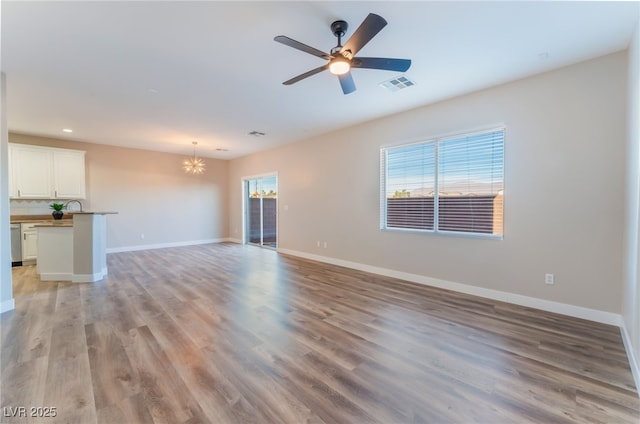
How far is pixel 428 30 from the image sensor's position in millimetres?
2516

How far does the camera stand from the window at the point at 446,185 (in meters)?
3.76

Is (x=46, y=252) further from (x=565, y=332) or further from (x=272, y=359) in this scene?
(x=565, y=332)

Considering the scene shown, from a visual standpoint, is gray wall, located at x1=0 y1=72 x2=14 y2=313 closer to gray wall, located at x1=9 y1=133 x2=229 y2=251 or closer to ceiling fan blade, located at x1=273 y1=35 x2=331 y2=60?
ceiling fan blade, located at x1=273 y1=35 x2=331 y2=60

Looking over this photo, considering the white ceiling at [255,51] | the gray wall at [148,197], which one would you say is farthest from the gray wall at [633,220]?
the gray wall at [148,197]

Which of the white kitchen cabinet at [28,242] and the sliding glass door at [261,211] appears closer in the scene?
the white kitchen cabinet at [28,242]

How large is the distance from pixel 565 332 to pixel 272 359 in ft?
9.62

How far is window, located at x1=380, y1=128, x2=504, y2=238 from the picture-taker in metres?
3.76

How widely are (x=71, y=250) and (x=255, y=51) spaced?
4.62m

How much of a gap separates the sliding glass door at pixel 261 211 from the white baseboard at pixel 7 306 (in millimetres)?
5047

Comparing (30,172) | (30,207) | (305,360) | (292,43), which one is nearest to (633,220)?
(305,360)

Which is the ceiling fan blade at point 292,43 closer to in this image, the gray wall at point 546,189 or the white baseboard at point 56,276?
the gray wall at point 546,189

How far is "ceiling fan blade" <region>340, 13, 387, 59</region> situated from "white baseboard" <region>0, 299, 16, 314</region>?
4.71 meters

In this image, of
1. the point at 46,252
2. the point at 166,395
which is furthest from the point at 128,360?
the point at 46,252

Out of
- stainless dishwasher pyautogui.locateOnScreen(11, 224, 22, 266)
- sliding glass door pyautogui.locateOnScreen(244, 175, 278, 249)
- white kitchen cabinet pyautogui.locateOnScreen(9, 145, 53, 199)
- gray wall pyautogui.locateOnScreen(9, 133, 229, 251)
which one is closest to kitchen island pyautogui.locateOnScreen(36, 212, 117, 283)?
stainless dishwasher pyautogui.locateOnScreen(11, 224, 22, 266)
